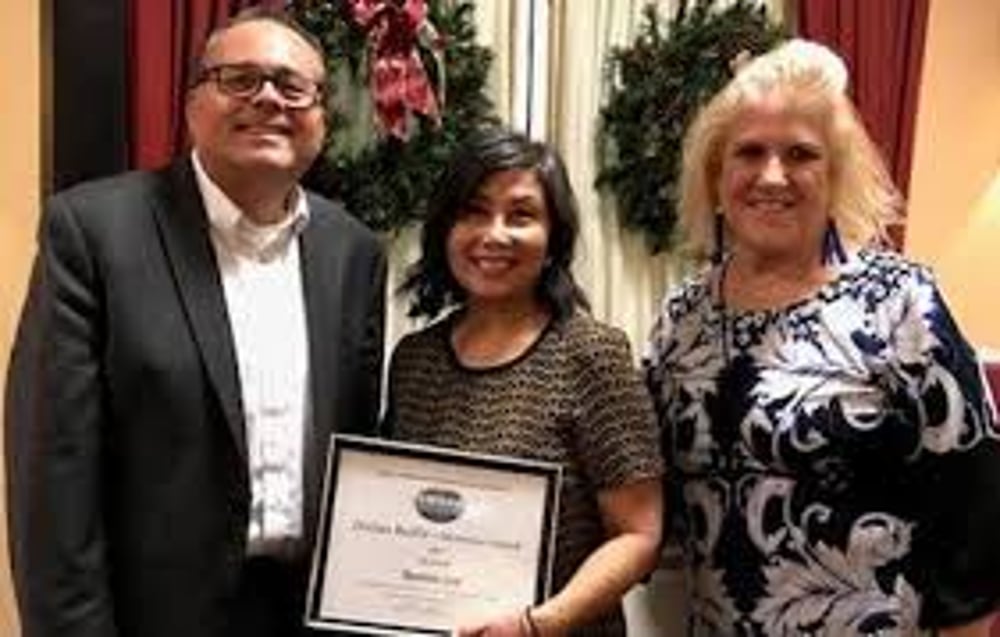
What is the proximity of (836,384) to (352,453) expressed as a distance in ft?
2.13

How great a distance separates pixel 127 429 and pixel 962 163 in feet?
12.1

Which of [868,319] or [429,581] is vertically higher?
[868,319]

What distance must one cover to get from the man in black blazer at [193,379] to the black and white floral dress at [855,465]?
58 centimetres

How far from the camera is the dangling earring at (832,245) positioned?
1.84 meters

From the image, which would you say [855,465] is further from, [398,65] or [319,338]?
[398,65]

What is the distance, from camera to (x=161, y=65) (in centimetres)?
351

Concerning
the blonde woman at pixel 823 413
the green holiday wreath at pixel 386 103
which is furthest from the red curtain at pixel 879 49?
the blonde woman at pixel 823 413

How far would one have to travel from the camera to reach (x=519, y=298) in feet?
6.19

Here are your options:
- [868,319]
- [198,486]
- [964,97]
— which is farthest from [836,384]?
[964,97]

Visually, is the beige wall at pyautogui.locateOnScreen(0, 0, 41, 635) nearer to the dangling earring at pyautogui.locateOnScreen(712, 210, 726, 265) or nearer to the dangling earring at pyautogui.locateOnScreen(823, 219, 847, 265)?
the dangling earring at pyautogui.locateOnScreen(712, 210, 726, 265)

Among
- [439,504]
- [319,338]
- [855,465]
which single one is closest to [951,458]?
[855,465]

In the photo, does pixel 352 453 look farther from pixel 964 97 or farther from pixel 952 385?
pixel 964 97

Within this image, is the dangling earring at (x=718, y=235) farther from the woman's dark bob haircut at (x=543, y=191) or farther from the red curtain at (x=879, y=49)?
the red curtain at (x=879, y=49)

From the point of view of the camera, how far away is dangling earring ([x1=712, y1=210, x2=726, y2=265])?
1947 mm
